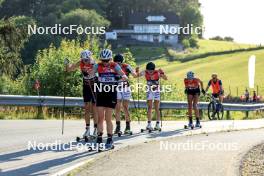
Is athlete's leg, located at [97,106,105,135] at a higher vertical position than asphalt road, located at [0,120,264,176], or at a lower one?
higher

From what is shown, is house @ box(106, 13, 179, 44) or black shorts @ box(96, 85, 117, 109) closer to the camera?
black shorts @ box(96, 85, 117, 109)

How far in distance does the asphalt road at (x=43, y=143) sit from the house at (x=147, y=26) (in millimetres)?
124206

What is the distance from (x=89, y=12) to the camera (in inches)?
4889

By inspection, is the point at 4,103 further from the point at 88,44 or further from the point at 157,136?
the point at 88,44

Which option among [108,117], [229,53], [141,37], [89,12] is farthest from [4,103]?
[141,37]

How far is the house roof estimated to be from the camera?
5782 inches

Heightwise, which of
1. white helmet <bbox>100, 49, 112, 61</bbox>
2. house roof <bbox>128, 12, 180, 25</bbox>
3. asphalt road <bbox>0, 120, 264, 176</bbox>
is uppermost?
house roof <bbox>128, 12, 180, 25</bbox>

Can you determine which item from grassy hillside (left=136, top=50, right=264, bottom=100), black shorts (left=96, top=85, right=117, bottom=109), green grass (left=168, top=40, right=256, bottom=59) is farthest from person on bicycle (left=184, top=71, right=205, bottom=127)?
green grass (left=168, top=40, right=256, bottom=59)

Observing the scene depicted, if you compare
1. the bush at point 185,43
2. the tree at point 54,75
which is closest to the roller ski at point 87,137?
the tree at point 54,75

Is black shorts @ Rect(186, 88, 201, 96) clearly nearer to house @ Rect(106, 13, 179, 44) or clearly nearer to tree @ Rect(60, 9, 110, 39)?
tree @ Rect(60, 9, 110, 39)

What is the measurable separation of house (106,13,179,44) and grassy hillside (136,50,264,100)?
33.5 m

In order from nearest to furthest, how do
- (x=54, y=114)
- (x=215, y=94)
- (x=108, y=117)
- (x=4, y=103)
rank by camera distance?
1. (x=108, y=117)
2. (x=4, y=103)
3. (x=54, y=114)
4. (x=215, y=94)

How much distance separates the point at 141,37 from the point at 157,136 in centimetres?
13270

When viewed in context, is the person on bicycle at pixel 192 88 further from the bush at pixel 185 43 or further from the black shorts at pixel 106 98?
the bush at pixel 185 43
